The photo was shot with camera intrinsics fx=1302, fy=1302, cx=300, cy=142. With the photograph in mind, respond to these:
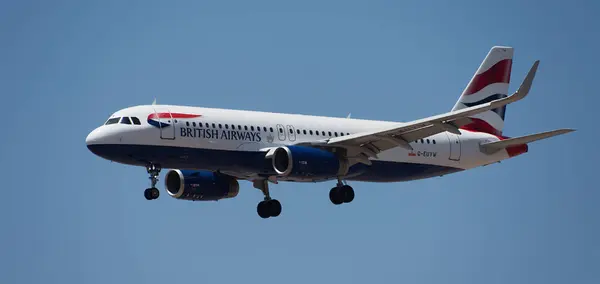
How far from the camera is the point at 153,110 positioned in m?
59.5

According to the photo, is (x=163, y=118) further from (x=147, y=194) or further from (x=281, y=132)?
(x=281, y=132)

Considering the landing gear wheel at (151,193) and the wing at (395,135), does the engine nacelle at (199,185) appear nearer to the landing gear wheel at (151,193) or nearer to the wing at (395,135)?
the landing gear wheel at (151,193)

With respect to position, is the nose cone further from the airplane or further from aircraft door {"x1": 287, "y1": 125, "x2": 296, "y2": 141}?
aircraft door {"x1": 287, "y1": 125, "x2": 296, "y2": 141}

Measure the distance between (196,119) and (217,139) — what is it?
1.33 meters

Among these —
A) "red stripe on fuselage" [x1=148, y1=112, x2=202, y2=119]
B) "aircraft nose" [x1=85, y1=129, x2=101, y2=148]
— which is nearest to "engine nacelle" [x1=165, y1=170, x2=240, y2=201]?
"red stripe on fuselage" [x1=148, y1=112, x2=202, y2=119]

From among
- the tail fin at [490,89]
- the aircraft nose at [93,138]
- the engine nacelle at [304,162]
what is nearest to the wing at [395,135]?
the engine nacelle at [304,162]

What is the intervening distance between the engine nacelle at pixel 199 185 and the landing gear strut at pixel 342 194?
596 cm

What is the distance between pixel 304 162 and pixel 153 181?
697 centimetres

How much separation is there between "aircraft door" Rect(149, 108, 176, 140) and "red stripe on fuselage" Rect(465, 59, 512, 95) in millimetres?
18294

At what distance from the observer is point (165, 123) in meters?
59.0

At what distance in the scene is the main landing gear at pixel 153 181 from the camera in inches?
2326

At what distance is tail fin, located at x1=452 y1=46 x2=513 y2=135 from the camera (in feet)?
227

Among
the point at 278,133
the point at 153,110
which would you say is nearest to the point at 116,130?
the point at 153,110

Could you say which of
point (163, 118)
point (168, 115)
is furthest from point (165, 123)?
point (168, 115)
